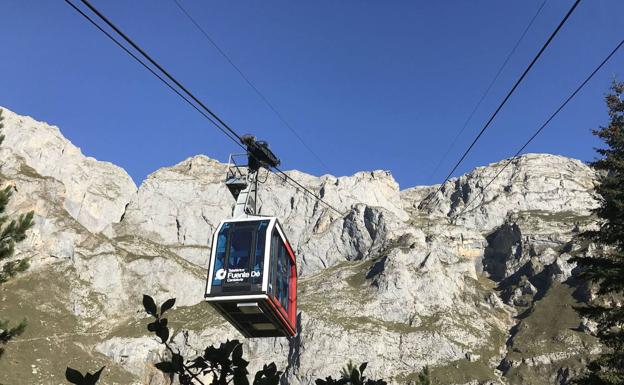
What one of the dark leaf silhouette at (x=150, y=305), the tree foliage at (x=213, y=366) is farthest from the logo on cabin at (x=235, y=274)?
the tree foliage at (x=213, y=366)

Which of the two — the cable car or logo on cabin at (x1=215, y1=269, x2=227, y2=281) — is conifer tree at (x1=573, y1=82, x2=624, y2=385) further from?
logo on cabin at (x1=215, y1=269, x2=227, y2=281)

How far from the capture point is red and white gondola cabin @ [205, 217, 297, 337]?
19156 millimetres

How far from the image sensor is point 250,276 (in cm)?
1930

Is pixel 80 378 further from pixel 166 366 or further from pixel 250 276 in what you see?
pixel 250 276

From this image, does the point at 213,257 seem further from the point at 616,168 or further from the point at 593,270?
the point at 616,168

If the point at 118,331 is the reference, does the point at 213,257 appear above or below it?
below

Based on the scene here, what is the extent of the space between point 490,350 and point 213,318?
4053 inches

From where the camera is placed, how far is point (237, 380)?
4656mm

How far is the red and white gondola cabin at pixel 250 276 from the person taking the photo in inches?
754

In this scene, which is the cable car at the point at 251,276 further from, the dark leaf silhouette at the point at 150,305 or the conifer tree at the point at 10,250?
the conifer tree at the point at 10,250

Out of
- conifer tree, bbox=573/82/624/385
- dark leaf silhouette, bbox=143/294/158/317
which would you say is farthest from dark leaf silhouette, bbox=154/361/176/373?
conifer tree, bbox=573/82/624/385

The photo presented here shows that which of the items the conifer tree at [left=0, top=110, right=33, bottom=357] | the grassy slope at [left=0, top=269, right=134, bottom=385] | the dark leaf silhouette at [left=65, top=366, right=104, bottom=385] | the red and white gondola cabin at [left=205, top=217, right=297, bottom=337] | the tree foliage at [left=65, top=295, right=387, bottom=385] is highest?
the grassy slope at [left=0, top=269, right=134, bottom=385]

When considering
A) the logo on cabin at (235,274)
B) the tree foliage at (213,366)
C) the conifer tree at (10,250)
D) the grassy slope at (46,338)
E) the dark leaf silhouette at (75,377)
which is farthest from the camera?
the grassy slope at (46,338)

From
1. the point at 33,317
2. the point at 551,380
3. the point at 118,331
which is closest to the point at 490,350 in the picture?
the point at 551,380
